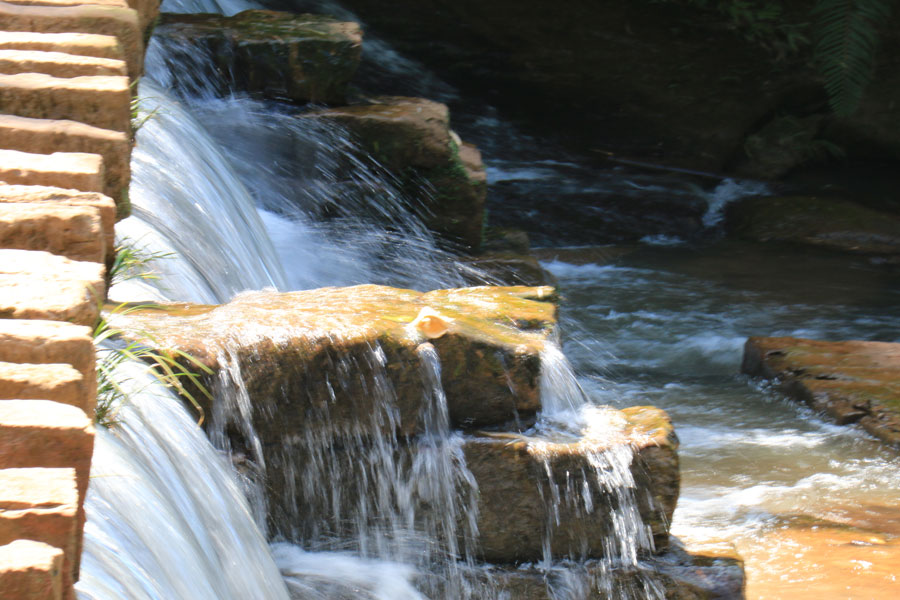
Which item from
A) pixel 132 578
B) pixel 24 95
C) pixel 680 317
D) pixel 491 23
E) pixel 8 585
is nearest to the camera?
pixel 8 585

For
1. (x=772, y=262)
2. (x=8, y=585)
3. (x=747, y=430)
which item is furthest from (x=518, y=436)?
(x=772, y=262)

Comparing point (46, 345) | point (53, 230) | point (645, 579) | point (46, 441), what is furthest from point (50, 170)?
point (645, 579)

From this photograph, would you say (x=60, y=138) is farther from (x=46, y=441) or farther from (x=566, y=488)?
(x=566, y=488)

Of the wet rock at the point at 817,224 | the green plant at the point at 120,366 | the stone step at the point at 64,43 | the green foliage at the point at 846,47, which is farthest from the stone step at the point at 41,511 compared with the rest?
the green foliage at the point at 846,47

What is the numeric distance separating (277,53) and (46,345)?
4.37 metres

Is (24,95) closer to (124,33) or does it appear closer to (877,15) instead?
(124,33)

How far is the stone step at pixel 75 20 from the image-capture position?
8.87 ft

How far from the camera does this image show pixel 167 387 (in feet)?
7.40

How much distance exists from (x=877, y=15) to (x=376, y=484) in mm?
7575

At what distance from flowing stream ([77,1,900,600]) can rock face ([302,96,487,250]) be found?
109mm

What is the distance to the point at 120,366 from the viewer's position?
2.09 metres

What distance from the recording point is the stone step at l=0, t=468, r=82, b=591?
3.42 feet

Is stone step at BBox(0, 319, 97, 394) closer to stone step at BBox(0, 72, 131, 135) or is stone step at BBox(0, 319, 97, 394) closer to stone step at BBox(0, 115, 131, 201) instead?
stone step at BBox(0, 115, 131, 201)

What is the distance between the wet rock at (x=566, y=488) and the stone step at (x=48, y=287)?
1396mm
